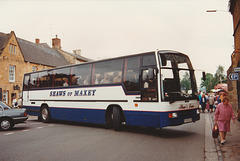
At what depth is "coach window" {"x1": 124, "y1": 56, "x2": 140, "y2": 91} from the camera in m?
9.91

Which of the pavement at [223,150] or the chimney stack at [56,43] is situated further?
the chimney stack at [56,43]

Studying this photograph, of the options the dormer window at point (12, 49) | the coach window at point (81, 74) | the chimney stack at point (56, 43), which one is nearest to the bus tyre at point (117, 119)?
the coach window at point (81, 74)

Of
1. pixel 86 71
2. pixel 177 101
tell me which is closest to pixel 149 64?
pixel 177 101

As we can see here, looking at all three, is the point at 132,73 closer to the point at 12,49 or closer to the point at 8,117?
the point at 8,117

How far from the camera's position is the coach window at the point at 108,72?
→ 35.4 feet

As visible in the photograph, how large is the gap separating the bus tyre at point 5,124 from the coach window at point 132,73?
6.28 meters

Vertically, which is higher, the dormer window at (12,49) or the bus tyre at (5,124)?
the dormer window at (12,49)

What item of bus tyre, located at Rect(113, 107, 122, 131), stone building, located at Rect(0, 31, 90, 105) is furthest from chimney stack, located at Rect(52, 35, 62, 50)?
bus tyre, located at Rect(113, 107, 122, 131)

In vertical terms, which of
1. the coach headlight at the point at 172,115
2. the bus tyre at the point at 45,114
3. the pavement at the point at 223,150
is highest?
the coach headlight at the point at 172,115

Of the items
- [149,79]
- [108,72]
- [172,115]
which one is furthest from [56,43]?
[172,115]

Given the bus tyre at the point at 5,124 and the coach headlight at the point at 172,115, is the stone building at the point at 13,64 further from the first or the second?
the coach headlight at the point at 172,115

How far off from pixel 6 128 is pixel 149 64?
7.78 m

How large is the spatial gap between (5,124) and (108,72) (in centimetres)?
572

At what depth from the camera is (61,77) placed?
14086 mm
